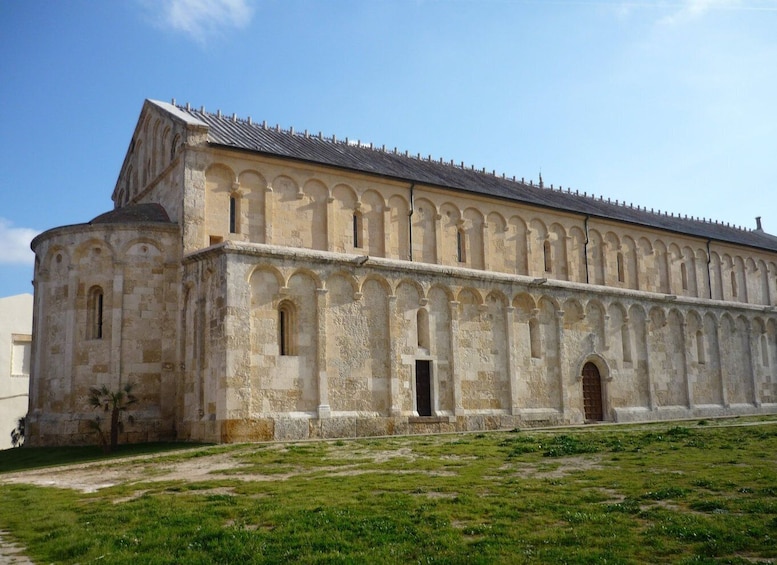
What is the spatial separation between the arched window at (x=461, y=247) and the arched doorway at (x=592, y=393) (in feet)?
26.3

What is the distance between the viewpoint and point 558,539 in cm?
935

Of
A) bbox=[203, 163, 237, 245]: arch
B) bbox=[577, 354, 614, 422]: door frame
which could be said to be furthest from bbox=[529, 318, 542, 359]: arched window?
bbox=[203, 163, 237, 245]: arch

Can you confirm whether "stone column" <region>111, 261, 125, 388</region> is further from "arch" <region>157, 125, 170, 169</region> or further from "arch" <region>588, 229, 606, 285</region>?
"arch" <region>588, 229, 606, 285</region>

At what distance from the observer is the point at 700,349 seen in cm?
4066

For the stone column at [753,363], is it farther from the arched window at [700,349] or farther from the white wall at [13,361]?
the white wall at [13,361]

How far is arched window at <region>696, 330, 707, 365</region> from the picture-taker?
1592 inches

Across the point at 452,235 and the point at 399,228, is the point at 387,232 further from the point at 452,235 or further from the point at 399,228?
the point at 452,235

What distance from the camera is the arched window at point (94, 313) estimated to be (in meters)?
27.7

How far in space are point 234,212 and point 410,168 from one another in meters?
11.1

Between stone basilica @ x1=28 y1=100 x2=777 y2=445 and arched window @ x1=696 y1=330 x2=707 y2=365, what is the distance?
5.0 inches

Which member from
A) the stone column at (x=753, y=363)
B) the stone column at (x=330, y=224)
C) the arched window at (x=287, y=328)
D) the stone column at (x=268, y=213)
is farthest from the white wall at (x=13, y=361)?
the stone column at (x=753, y=363)

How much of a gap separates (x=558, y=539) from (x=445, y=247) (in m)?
27.0

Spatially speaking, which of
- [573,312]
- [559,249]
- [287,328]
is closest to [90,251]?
A: [287,328]

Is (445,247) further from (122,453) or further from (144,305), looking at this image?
(122,453)
